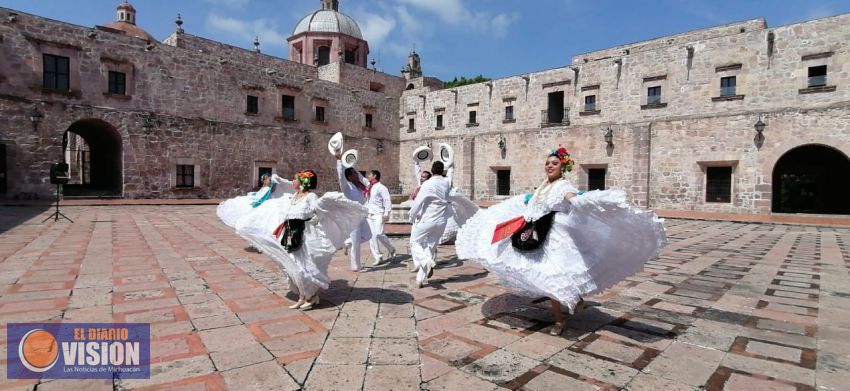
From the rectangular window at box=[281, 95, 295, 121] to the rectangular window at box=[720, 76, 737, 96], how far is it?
20.8m

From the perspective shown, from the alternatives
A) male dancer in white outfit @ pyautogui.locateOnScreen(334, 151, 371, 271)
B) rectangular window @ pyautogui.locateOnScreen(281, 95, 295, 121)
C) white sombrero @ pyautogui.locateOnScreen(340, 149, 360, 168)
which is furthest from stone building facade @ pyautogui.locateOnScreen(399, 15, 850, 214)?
white sombrero @ pyautogui.locateOnScreen(340, 149, 360, 168)

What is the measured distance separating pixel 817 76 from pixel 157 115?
26622mm

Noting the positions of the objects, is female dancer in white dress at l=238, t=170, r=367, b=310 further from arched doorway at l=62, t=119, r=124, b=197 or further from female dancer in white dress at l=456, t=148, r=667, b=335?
arched doorway at l=62, t=119, r=124, b=197

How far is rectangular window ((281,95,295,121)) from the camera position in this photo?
23844mm

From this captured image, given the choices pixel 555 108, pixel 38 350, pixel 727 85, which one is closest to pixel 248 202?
pixel 38 350

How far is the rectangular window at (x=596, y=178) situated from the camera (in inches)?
833

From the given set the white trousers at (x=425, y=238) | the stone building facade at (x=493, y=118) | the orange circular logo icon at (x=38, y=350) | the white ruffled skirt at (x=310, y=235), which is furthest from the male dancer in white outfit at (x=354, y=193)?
the stone building facade at (x=493, y=118)

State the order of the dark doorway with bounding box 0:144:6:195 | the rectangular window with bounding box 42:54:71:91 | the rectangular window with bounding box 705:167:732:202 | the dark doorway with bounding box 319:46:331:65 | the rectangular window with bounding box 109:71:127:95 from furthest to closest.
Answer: the dark doorway with bounding box 319:46:331:65
the rectangular window with bounding box 109:71:127:95
the rectangular window with bounding box 705:167:732:202
the rectangular window with bounding box 42:54:71:91
the dark doorway with bounding box 0:144:6:195

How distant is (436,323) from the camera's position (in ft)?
13.0

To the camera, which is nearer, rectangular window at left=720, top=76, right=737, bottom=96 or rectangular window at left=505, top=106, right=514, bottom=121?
rectangular window at left=720, top=76, right=737, bottom=96

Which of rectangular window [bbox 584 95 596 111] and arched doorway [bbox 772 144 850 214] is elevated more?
rectangular window [bbox 584 95 596 111]

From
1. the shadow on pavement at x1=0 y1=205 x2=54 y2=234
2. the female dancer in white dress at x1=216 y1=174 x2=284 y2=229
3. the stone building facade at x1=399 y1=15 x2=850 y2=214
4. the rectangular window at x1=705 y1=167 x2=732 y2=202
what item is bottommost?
the shadow on pavement at x1=0 y1=205 x2=54 y2=234

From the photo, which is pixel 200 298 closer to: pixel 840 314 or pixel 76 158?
pixel 840 314

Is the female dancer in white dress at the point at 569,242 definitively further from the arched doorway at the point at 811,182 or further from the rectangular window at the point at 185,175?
the arched doorway at the point at 811,182
